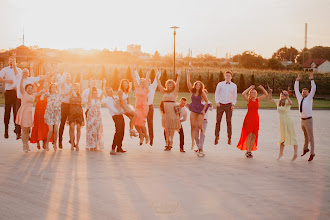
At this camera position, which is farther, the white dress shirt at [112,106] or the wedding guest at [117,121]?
the white dress shirt at [112,106]

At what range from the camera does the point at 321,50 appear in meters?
138

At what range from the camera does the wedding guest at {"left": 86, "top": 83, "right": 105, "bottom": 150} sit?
39.4ft

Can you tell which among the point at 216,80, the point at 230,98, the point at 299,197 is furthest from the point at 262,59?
the point at 299,197

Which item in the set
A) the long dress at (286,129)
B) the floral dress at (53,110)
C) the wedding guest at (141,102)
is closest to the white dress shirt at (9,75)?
the floral dress at (53,110)

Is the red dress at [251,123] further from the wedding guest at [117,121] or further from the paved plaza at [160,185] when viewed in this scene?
the wedding guest at [117,121]

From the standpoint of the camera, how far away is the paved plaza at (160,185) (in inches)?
257

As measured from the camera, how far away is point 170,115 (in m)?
12.0

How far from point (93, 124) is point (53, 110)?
101 centimetres

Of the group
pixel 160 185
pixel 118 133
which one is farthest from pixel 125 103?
pixel 160 185

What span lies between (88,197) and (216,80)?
52185 millimetres

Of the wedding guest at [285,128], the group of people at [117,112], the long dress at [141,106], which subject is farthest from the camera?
the long dress at [141,106]

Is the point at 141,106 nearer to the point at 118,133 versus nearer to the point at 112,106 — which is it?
the point at 112,106

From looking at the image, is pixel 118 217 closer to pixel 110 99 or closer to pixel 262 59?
pixel 110 99

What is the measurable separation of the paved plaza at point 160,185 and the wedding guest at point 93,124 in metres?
0.30
